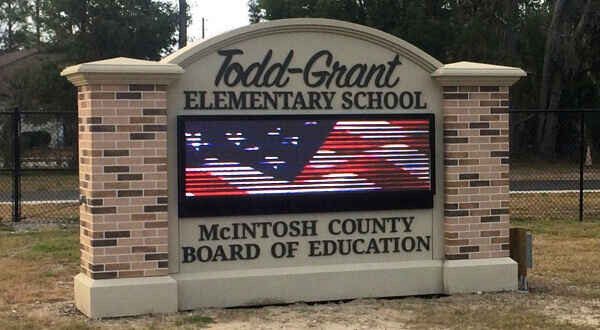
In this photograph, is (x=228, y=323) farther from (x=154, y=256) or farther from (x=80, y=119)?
(x=80, y=119)

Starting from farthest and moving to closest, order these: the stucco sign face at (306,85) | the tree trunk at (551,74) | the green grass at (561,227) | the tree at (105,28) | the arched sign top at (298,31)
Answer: the tree trunk at (551,74), the tree at (105,28), the green grass at (561,227), the stucco sign face at (306,85), the arched sign top at (298,31)

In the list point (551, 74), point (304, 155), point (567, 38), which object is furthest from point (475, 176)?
point (551, 74)

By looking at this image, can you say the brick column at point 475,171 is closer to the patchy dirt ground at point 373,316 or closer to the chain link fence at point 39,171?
the patchy dirt ground at point 373,316

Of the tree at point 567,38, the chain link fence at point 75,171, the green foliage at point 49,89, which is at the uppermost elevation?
the tree at point 567,38

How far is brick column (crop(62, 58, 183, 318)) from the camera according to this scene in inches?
309

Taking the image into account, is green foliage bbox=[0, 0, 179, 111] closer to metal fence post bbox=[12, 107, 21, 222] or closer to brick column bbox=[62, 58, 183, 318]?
metal fence post bbox=[12, 107, 21, 222]

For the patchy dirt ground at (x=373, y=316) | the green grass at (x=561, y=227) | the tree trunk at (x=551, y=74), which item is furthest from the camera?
the tree trunk at (x=551, y=74)

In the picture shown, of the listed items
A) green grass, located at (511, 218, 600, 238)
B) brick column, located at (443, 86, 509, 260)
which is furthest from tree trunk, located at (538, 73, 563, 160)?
brick column, located at (443, 86, 509, 260)

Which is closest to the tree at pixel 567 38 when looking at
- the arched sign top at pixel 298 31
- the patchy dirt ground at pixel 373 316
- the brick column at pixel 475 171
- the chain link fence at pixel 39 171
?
the chain link fence at pixel 39 171

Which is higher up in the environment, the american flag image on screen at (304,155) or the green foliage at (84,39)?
the green foliage at (84,39)

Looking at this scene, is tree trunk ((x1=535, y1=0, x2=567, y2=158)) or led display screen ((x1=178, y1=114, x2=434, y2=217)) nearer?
led display screen ((x1=178, y1=114, x2=434, y2=217))

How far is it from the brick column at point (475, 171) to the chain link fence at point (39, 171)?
784 centimetres

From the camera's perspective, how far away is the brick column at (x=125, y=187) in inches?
309

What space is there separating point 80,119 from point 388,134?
2938mm
